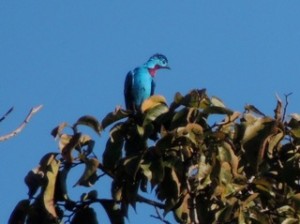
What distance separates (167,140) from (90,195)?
444 millimetres

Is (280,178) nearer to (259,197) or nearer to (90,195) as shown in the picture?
(259,197)

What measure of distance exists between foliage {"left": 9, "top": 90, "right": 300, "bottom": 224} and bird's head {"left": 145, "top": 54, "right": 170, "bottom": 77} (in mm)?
5489

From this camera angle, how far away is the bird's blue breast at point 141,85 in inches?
340

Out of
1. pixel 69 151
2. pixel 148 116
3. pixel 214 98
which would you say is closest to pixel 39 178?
pixel 69 151

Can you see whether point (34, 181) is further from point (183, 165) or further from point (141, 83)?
point (141, 83)

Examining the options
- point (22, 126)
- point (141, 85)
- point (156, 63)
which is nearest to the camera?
point (22, 126)

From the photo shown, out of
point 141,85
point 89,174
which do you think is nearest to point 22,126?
point 89,174

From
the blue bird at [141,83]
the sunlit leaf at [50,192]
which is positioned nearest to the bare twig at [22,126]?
the sunlit leaf at [50,192]

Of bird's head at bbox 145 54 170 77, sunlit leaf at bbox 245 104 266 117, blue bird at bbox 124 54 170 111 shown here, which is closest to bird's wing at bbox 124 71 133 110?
blue bird at bbox 124 54 170 111

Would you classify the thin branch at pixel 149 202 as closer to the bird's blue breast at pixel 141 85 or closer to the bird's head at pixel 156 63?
the bird's blue breast at pixel 141 85

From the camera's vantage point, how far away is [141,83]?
8.88 meters

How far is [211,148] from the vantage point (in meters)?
3.75

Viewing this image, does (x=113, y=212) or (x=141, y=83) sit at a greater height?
(x=141, y=83)

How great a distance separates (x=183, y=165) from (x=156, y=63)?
19.6ft
